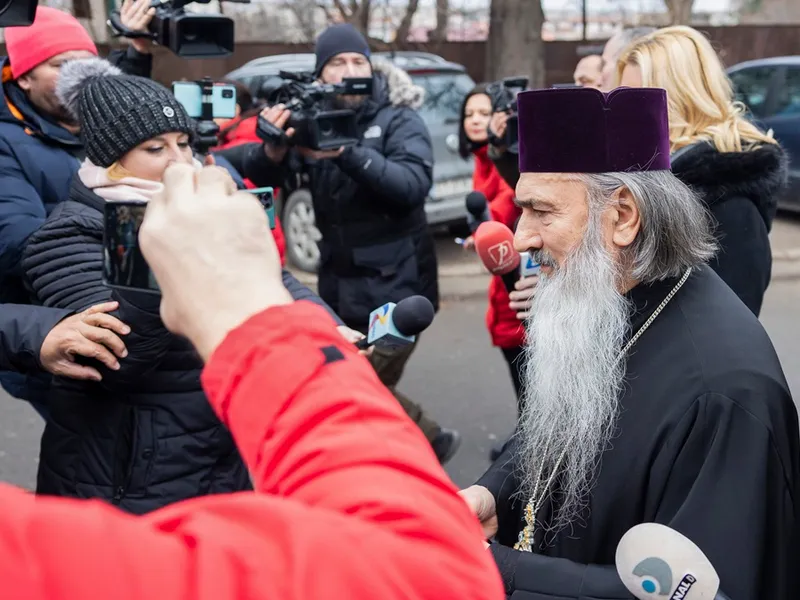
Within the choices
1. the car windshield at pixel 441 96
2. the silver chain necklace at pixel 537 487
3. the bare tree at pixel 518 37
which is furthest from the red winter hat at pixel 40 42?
the bare tree at pixel 518 37

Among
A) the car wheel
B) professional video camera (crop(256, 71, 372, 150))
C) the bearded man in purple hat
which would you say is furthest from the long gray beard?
the car wheel

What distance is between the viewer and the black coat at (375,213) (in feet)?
13.0

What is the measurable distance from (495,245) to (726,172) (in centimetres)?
78

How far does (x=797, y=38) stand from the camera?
634 inches

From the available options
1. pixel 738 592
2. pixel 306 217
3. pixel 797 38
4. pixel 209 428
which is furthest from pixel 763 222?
pixel 797 38

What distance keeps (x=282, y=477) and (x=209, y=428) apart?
1512 millimetres

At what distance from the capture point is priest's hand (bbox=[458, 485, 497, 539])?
188 cm

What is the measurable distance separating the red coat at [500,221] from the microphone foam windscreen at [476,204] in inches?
6.2

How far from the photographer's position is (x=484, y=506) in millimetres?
1895

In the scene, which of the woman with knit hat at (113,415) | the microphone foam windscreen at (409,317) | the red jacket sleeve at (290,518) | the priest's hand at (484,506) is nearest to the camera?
the red jacket sleeve at (290,518)

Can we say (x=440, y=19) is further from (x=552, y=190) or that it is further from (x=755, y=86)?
(x=552, y=190)

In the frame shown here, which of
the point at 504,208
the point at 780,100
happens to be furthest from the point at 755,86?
the point at 504,208

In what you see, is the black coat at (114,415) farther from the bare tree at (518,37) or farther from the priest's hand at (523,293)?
the bare tree at (518,37)

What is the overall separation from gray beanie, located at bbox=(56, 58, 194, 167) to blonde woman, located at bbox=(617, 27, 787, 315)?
1477mm
